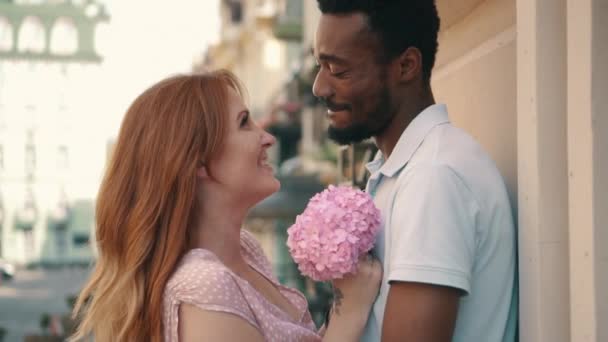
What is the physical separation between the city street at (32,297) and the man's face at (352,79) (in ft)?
57.8

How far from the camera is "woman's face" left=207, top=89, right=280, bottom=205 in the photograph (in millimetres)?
2766

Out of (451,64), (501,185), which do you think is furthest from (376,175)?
(451,64)

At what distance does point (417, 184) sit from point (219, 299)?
67 centimetres

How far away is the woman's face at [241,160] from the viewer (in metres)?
2.77

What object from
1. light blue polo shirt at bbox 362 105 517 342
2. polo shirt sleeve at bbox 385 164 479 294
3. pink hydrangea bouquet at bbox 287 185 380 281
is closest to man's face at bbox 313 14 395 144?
light blue polo shirt at bbox 362 105 517 342

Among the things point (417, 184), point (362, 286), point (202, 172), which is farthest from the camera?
point (202, 172)

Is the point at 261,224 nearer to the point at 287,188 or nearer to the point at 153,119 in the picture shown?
the point at 287,188

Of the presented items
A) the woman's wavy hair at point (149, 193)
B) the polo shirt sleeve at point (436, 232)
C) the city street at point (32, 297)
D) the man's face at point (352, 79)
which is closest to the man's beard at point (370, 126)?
the man's face at point (352, 79)

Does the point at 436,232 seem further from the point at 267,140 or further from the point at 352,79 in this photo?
the point at 267,140

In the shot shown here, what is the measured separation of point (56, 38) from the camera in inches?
3086

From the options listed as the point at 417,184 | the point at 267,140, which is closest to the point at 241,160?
the point at 267,140

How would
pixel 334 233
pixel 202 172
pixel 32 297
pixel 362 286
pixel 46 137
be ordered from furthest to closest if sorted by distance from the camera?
pixel 46 137, pixel 32 297, pixel 202 172, pixel 362 286, pixel 334 233

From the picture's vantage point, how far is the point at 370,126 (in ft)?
8.09

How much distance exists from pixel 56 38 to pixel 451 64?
78.8m
